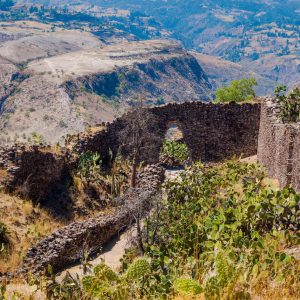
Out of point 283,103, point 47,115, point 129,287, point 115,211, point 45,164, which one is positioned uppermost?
point 283,103

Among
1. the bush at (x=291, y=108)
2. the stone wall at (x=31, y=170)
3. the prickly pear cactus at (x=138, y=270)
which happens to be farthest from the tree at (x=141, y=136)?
the prickly pear cactus at (x=138, y=270)

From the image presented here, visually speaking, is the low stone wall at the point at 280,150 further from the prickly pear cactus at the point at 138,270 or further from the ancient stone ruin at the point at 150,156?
the prickly pear cactus at the point at 138,270

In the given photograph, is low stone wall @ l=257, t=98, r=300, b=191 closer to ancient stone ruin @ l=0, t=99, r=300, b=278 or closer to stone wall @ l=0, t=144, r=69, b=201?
ancient stone ruin @ l=0, t=99, r=300, b=278

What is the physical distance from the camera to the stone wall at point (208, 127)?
25469 millimetres

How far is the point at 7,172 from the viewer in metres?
19.0

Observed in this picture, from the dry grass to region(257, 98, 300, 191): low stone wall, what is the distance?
836 centimetres

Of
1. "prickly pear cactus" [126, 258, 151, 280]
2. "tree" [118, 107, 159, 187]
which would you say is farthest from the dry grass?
"prickly pear cactus" [126, 258, 151, 280]

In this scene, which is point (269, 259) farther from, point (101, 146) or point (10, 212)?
point (101, 146)

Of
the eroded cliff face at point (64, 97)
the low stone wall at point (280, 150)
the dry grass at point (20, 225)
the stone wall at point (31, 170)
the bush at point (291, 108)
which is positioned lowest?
the eroded cliff face at point (64, 97)

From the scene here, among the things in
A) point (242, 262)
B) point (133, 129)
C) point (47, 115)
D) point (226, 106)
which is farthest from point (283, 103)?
point (47, 115)

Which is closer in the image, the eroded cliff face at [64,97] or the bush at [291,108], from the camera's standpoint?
the bush at [291,108]

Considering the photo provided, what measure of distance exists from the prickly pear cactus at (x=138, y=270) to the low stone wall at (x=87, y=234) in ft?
21.6

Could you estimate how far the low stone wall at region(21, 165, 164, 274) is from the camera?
586 inches

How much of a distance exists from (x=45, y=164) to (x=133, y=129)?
16.3 feet
